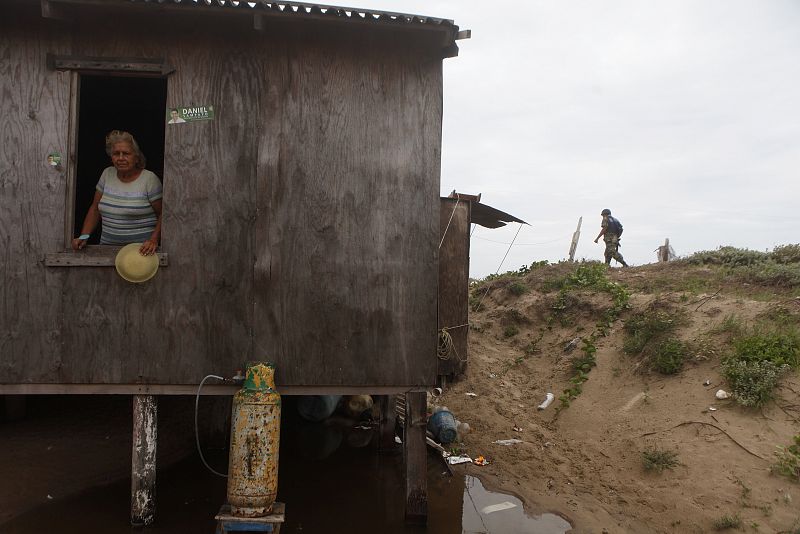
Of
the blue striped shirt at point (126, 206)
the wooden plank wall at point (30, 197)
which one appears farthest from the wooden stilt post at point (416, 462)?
the wooden plank wall at point (30, 197)

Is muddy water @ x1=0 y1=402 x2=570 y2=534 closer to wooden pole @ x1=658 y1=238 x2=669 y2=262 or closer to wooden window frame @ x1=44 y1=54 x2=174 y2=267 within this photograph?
wooden window frame @ x1=44 y1=54 x2=174 y2=267

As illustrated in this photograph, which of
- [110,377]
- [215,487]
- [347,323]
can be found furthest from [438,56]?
[215,487]

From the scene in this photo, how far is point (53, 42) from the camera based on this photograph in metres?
4.81

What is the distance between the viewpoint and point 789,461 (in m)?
5.85

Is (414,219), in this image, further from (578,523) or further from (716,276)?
(716,276)

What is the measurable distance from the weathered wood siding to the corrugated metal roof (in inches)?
13.3

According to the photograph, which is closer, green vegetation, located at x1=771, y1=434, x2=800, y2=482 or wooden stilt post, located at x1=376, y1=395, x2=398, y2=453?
green vegetation, located at x1=771, y1=434, x2=800, y2=482

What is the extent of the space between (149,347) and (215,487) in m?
2.31

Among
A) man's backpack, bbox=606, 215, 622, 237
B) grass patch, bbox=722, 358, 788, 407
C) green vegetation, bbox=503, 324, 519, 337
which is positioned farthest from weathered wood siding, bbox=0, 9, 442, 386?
man's backpack, bbox=606, 215, 622, 237

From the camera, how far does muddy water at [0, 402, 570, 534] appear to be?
5.21 m

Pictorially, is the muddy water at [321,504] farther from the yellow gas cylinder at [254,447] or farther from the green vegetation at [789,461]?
the green vegetation at [789,461]

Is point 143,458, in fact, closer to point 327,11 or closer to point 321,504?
point 321,504

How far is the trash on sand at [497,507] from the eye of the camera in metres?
5.98

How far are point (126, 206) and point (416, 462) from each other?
12.4ft
